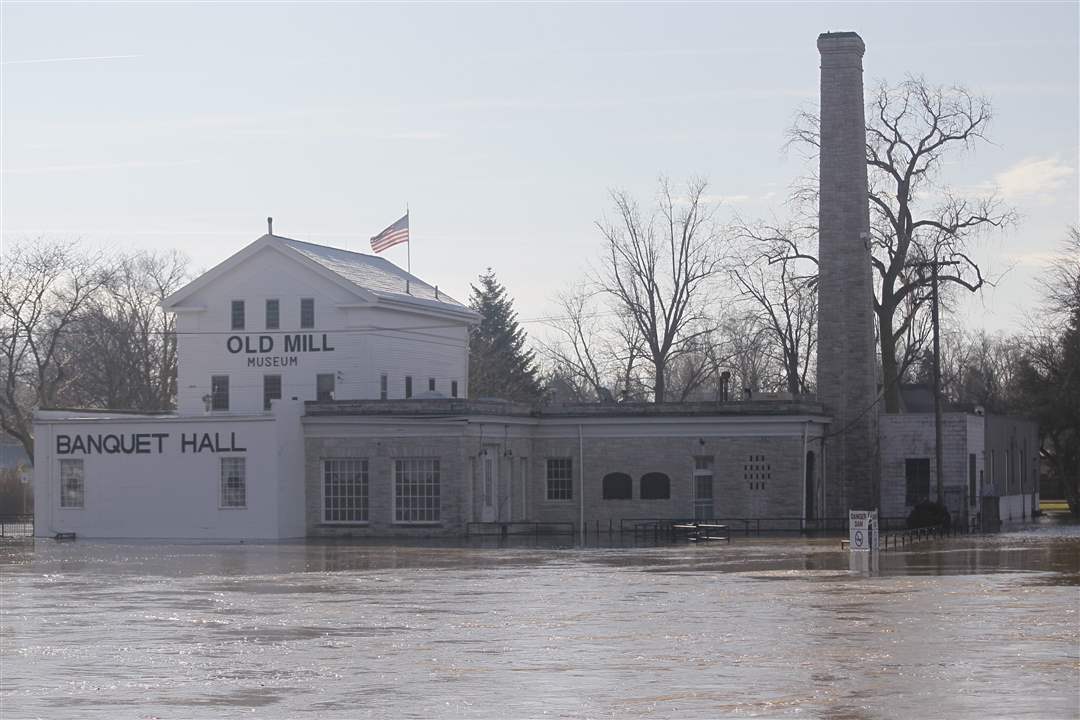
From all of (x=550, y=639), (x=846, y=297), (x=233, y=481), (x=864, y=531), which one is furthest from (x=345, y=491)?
(x=550, y=639)

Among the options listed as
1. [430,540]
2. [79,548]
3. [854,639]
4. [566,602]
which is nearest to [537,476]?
[430,540]

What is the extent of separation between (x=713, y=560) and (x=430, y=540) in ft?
45.8

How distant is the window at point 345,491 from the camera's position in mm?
54219

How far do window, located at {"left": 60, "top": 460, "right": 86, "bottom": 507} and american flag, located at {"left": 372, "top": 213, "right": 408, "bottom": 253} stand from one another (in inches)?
488

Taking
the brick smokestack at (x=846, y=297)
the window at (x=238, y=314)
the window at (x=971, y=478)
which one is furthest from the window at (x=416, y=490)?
the window at (x=971, y=478)

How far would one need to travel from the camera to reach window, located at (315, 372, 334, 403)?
58.1m

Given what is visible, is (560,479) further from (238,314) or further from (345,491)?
(238,314)

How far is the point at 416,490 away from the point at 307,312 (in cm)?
849

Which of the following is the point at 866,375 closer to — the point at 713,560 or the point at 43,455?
the point at 713,560

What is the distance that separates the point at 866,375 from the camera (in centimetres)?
5972

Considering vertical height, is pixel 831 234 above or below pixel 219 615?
above

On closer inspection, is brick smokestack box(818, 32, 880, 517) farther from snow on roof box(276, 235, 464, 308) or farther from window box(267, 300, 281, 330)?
window box(267, 300, 281, 330)

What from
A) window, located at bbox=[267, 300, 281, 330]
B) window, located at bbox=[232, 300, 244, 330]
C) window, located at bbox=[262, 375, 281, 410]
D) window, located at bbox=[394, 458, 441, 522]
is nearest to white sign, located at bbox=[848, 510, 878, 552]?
window, located at bbox=[394, 458, 441, 522]

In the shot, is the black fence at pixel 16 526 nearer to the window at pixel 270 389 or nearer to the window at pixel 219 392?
the window at pixel 219 392
